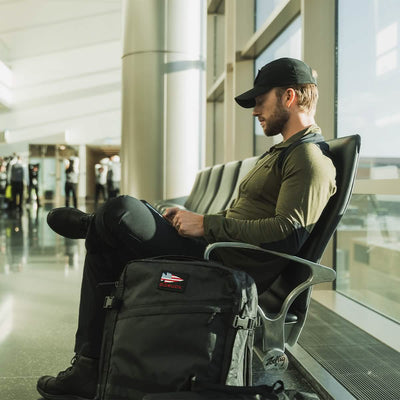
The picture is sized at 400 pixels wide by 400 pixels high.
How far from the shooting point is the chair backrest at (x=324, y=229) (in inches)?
62.1

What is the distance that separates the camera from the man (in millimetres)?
1547

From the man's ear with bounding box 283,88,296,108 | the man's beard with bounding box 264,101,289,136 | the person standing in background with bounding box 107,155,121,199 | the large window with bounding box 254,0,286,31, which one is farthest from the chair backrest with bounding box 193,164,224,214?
the person standing in background with bounding box 107,155,121,199

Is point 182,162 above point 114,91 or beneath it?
beneath

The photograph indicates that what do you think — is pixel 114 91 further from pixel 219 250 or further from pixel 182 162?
pixel 219 250

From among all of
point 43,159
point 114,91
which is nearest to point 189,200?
point 114,91

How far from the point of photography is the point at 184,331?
53.8 inches

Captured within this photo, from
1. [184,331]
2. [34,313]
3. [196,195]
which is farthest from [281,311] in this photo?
[196,195]

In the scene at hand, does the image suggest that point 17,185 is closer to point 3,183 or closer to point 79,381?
point 3,183

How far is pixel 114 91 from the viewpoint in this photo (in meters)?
20.2

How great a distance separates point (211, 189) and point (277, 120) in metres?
2.82

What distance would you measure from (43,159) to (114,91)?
169 inches

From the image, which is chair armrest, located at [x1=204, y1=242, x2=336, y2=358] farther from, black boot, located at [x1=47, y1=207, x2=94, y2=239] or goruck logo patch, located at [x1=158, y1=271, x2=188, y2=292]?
black boot, located at [x1=47, y1=207, x2=94, y2=239]

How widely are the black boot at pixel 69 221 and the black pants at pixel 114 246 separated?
0.08m

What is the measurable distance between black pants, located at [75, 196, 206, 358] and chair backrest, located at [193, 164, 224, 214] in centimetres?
272
